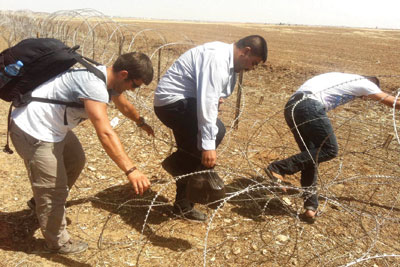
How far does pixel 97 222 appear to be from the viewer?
2908 mm

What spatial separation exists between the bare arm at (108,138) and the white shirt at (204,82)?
643 mm

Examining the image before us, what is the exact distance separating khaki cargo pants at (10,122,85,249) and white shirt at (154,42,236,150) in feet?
2.79

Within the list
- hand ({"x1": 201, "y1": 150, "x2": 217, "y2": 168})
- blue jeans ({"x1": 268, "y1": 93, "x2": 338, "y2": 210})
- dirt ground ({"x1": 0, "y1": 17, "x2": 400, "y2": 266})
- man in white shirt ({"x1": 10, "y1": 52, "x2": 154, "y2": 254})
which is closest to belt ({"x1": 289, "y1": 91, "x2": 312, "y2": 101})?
blue jeans ({"x1": 268, "y1": 93, "x2": 338, "y2": 210})

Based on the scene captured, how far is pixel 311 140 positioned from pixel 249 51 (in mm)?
1121

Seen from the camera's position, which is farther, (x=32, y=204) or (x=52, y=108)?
(x=32, y=204)

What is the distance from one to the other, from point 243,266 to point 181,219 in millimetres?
732

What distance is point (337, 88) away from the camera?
305 centimetres

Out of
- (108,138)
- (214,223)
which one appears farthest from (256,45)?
(214,223)

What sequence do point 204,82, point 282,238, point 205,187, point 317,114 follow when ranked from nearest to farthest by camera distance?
point 204,82 < point 205,187 < point 282,238 < point 317,114

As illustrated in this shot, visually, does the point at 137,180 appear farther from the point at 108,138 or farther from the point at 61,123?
the point at 61,123

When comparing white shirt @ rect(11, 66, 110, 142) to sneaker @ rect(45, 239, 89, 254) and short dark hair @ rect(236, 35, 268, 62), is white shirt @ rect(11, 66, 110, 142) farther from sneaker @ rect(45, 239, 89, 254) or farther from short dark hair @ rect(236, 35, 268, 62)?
short dark hair @ rect(236, 35, 268, 62)

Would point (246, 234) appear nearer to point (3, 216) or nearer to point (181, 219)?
point (181, 219)

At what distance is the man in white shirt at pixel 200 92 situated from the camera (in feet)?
7.77

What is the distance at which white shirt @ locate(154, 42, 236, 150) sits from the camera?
2.36 metres
